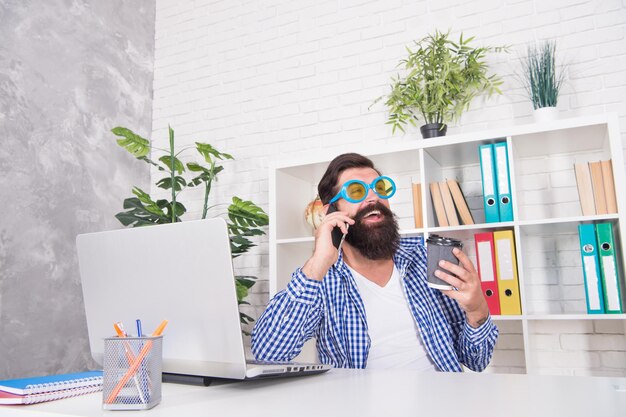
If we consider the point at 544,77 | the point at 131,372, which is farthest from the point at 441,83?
the point at 131,372

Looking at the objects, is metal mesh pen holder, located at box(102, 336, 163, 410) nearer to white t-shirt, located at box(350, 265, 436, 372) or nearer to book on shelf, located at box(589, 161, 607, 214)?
white t-shirt, located at box(350, 265, 436, 372)

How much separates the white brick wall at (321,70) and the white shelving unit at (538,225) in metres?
0.02

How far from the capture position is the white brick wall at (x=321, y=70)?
2.41m

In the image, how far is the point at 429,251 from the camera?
122 centimetres

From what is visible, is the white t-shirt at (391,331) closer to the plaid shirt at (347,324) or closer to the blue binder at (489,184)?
the plaid shirt at (347,324)

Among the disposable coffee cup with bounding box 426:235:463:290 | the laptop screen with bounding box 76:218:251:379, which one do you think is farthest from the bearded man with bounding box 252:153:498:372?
the laptop screen with bounding box 76:218:251:379

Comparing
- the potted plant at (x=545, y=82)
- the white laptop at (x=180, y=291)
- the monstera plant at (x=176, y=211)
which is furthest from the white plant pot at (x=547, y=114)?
the white laptop at (x=180, y=291)

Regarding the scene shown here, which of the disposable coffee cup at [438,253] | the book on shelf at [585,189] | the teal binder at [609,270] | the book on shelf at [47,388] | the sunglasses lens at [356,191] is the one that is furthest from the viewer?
the book on shelf at [585,189]

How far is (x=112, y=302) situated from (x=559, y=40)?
2310mm

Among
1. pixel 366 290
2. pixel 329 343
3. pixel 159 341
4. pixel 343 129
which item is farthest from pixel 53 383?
pixel 343 129

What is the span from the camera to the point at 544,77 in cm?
227

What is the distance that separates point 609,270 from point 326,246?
113 cm

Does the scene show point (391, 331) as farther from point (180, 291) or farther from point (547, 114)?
point (547, 114)

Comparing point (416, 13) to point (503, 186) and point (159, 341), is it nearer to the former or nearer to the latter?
point (503, 186)
